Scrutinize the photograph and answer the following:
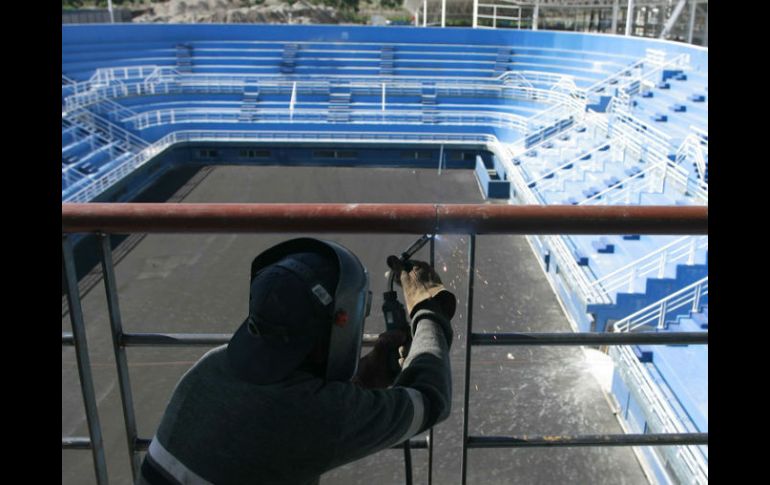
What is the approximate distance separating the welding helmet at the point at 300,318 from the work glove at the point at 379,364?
0.62ft

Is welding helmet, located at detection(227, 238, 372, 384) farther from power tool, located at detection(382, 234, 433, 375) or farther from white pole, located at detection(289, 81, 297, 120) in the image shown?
white pole, located at detection(289, 81, 297, 120)

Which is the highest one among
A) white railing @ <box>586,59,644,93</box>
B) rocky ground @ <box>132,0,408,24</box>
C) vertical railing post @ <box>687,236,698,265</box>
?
rocky ground @ <box>132,0,408,24</box>

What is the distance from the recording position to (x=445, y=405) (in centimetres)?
111

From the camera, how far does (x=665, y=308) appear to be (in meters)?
6.07

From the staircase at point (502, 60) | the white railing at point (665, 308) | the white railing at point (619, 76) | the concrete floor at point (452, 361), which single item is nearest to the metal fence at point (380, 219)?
the concrete floor at point (452, 361)

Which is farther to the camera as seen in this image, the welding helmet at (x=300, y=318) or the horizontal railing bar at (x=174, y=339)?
the horizontal railing bar at (x=174, y=339)

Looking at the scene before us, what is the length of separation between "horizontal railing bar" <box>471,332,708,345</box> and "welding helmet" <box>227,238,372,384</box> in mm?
369

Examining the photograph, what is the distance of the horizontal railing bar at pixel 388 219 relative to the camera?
1215 mm

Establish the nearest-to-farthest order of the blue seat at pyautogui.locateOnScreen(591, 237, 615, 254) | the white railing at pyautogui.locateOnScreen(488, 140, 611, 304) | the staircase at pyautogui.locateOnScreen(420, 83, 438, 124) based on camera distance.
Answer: the white railing at pyautogui.locateOnScreen(488, 140, 611, 304), the blue seat at pyautogui.locateOnScreen(591, 237, 615, 254), the staircase at pyautogui.locateOnScreen(420, 83, 438, 124)

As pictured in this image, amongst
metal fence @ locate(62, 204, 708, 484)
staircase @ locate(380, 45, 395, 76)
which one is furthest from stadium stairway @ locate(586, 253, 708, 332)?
staircase @ locate(380, 45, 395, 76)

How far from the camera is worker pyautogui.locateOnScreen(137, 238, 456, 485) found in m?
0.98

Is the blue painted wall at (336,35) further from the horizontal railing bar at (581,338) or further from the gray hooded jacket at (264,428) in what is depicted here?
the gray hooded jacket at (264,428)
